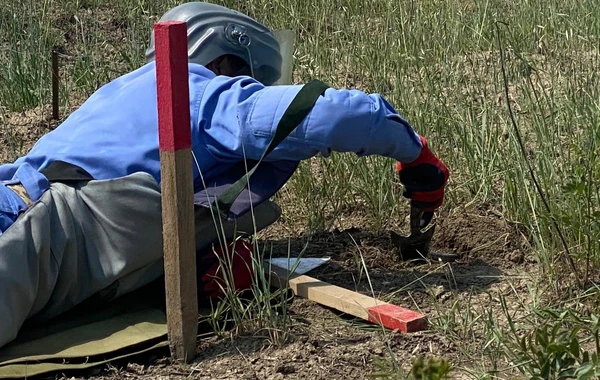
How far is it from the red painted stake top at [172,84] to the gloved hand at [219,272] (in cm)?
55

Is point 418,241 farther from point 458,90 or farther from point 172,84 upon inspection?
point 172,84

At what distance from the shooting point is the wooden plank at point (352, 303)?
2758 mm

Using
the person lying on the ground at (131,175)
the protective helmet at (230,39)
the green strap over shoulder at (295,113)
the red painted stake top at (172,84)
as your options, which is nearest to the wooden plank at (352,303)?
the person lying on the ground at (131,175)

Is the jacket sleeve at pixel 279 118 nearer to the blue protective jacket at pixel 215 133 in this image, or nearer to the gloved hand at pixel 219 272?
the blue protective jacket at pixel 215 133

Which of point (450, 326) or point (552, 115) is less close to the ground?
point (552, 115)

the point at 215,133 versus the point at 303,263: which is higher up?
the point at 215,133

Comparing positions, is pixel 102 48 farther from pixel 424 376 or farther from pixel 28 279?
pixel 424 376

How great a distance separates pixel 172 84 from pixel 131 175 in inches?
17.6

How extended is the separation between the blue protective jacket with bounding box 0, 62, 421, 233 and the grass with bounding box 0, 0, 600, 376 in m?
0.41

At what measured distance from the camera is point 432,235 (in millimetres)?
3432

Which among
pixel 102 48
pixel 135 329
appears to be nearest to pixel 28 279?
pixel 135 329

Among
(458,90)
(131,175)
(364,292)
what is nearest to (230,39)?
(131,175)

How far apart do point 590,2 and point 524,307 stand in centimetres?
289

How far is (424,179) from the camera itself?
3279 mm
